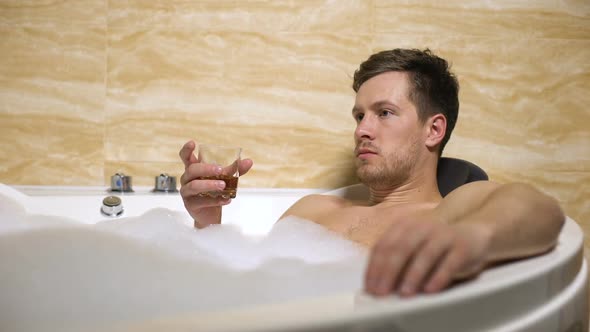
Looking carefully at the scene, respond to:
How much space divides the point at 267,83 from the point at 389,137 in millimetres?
610

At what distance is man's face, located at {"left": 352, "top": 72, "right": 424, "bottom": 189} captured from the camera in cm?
125

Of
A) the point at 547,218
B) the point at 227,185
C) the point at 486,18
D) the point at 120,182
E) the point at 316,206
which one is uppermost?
the point at 486,18

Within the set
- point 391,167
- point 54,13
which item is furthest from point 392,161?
point 54,13

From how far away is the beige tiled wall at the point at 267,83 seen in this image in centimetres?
166

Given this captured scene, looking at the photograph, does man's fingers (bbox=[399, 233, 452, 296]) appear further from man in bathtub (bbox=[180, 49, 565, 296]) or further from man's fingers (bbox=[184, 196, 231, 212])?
man's fingers (bbox=[184, 196, 231, 212])

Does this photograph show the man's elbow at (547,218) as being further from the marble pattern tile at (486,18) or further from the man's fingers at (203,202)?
the marble pattern tile at (486,18)

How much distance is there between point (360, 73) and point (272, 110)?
425 mm

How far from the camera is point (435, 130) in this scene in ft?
4.28

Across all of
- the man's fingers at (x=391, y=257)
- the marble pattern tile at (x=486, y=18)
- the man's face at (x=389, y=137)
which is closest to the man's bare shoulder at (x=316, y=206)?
the man's face at (x=389, y=137)

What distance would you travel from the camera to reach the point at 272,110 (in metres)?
1.70

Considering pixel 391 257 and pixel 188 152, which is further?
pixel 188 152

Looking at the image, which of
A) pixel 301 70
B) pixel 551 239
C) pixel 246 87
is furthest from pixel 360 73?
pixel 551 239

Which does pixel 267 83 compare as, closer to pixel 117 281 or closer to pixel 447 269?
pixel 117 281

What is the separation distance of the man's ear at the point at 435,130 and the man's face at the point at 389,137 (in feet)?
0.08
